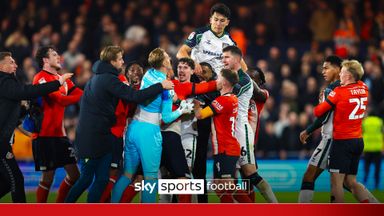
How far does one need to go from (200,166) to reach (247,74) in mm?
1240

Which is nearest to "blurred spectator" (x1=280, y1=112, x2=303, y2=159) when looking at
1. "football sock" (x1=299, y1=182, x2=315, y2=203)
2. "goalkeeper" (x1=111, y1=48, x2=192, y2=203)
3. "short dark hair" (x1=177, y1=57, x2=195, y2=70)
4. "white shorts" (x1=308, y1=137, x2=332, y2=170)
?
"football sock" (x1=299, y1=182, x2=315, y2=203)

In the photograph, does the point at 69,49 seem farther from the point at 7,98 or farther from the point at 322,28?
the point at 7,98

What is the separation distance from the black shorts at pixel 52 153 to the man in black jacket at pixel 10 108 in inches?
27.7

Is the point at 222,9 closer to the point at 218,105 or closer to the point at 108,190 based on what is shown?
the point at 218,105

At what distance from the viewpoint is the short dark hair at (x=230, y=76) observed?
10.6 metres

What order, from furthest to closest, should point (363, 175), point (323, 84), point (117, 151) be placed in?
point (323, 84), point (363, 175), point (117, 151)

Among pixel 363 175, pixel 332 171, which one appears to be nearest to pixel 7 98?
pixel 332 171

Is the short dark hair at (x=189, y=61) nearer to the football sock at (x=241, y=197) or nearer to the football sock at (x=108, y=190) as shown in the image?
the football sock at (x=241, y=197)

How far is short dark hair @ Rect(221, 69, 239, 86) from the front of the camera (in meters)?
10.6

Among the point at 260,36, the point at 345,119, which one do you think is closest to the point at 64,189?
the point at 345,119

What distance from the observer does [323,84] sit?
18.0 meters

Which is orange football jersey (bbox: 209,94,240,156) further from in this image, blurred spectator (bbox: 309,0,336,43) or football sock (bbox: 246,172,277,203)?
blurred spectator (bbox: 309,0,336,43)

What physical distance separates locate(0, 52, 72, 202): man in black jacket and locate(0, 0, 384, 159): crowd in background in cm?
643

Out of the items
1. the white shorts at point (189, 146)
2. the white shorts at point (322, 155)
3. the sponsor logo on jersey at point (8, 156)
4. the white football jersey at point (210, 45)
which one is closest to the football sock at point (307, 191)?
the white shorts at point (322, 155)
